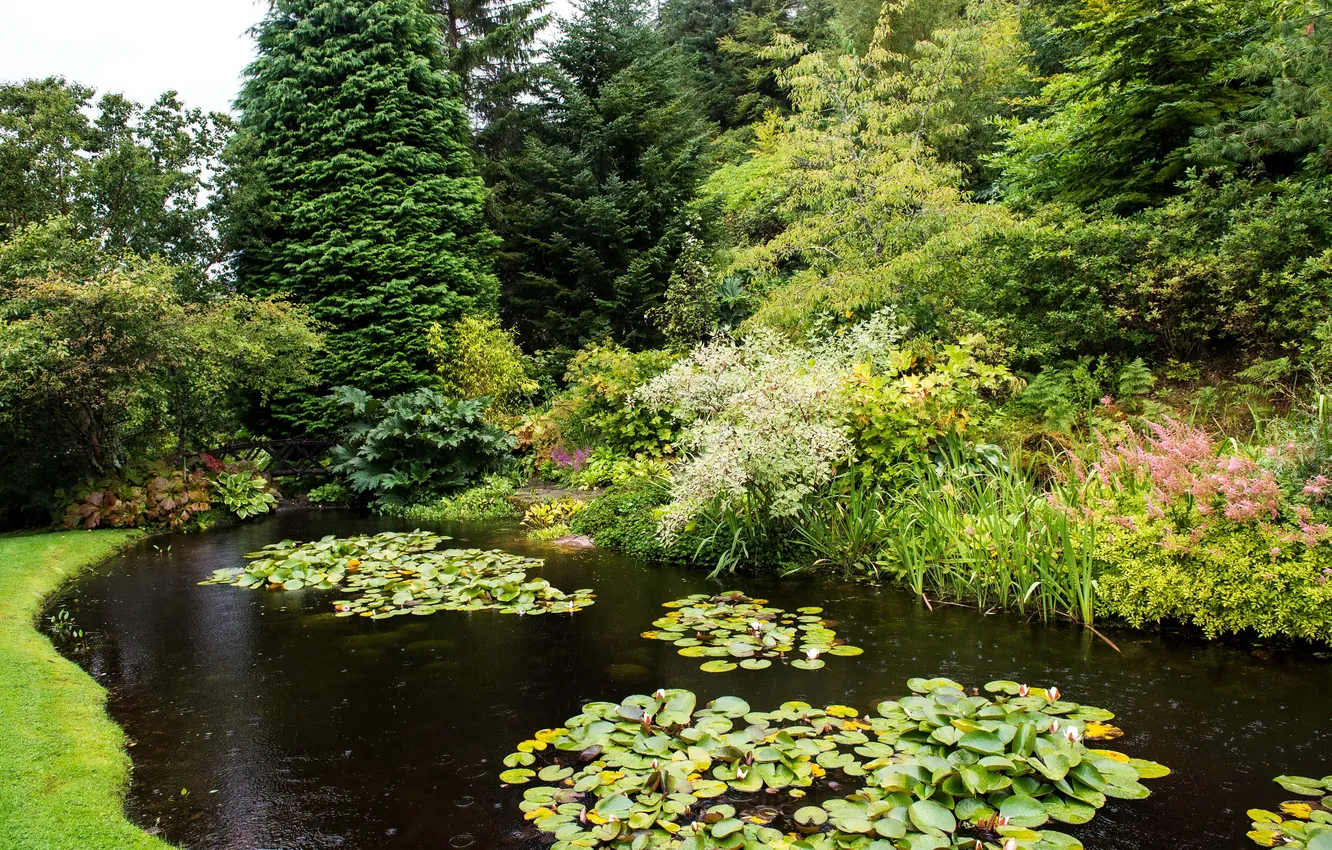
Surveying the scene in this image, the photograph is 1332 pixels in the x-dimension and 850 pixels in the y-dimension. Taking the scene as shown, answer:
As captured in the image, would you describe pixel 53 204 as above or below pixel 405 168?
below

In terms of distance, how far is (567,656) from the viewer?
14.4 ft

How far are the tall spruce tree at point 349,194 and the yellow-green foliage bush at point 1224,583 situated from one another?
34.3ft

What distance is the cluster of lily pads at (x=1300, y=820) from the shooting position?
2348 millimetres

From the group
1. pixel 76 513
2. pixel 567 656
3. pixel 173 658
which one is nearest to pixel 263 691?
pixel 173 658

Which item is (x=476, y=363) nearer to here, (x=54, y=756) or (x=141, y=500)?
(x=141, y=500)

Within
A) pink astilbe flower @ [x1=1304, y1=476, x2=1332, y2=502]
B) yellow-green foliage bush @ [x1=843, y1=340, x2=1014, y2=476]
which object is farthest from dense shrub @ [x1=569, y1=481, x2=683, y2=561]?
pink astilbe flower @ [x1=1304, y1=476, x2=1332, y2=502]

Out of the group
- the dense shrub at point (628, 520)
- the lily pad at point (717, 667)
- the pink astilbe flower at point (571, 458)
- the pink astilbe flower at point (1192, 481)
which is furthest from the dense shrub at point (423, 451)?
the pink astilbe flower at point (1192, 481)

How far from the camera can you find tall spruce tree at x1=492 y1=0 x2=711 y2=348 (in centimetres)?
1397

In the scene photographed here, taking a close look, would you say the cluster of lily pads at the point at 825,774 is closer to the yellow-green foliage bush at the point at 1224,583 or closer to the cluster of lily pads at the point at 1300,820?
the cluster of lily pads at the point at 1300,820

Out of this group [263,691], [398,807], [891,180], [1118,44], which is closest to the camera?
[398,807]

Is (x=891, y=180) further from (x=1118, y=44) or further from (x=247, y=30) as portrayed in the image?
(x=247, y=30)

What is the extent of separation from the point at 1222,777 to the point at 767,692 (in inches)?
71.4

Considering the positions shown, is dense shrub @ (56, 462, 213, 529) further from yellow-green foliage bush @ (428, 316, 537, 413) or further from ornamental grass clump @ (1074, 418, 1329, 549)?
ornamental grass clump @ (1074, 418, 1329, 549)

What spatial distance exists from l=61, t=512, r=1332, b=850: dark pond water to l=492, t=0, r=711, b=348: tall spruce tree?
904 cm
